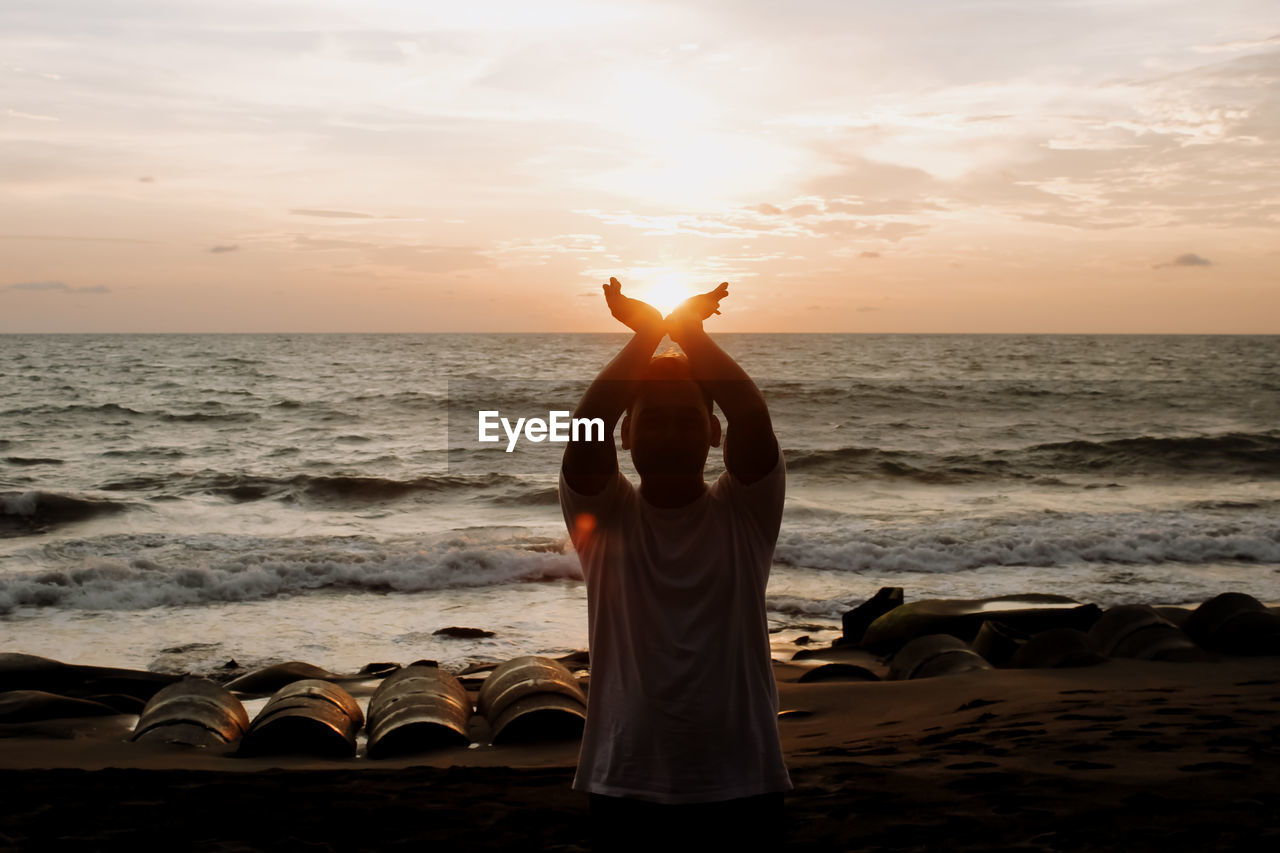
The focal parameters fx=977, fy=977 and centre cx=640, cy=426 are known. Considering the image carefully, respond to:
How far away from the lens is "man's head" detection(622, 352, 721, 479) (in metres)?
2.19

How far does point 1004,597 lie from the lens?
10.3 m

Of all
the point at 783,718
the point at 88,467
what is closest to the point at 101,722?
the point at 783,718

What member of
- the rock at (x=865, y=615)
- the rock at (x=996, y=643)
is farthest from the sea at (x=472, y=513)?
the rock at (x=996, y=643)

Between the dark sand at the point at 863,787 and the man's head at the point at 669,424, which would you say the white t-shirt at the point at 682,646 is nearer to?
the man's head at the point at 669,424

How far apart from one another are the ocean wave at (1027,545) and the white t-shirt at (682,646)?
39.5 ft

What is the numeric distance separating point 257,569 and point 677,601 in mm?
11990

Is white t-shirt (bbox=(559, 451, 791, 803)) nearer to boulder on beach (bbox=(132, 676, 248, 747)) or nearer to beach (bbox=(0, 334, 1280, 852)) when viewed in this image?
beach (bbox=(0, 334, 1280, 852))

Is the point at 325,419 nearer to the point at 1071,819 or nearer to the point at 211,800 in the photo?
the point at 211,800

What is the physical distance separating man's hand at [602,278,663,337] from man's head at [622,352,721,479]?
0.10 m

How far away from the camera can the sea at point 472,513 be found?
11.1m

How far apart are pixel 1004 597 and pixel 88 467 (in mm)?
20807

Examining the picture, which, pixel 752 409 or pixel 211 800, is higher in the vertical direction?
pixel 752 409

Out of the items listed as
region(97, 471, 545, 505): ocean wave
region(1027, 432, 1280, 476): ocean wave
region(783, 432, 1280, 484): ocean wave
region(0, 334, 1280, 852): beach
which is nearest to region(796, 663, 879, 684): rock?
region(0, 334, 1280, 852): beach

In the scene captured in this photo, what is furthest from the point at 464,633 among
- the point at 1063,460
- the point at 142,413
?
the point at 142,413
